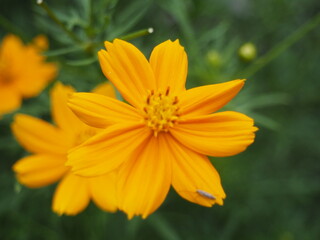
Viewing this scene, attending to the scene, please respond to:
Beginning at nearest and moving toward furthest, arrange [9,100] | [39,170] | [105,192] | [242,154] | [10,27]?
[105,192] → [39,170] → [10,27] → [9,100] → [242,154]

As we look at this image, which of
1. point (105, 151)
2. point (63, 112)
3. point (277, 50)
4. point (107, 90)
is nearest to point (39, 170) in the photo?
point (63, 112)

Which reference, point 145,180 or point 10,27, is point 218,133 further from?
point 10,27

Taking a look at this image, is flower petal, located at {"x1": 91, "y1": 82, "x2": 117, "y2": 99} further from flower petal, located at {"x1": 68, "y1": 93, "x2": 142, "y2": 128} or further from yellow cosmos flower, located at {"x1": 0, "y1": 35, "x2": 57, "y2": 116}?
yellow cosmos flower, located at {"x1": 0, "y1": 35, "x2": 57, "y2": 116}

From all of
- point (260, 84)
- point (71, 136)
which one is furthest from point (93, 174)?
point (260, 84)

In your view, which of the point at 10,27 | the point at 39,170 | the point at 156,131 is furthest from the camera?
the point at 10,27

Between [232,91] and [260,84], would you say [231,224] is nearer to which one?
[260,84]

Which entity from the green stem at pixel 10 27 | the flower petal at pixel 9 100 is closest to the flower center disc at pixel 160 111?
the green stem at pixel 10 27
